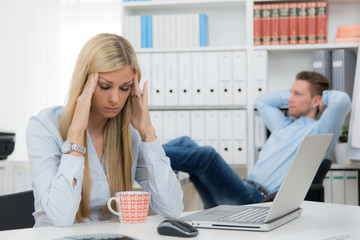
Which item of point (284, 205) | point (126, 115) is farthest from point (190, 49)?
point (284, 205)

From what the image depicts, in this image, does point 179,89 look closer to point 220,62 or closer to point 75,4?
point 220,62

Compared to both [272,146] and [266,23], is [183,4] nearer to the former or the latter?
[266,23]

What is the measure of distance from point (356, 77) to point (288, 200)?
2.11 m

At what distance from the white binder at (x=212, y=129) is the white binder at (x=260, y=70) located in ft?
1.08

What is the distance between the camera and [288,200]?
1.35 m

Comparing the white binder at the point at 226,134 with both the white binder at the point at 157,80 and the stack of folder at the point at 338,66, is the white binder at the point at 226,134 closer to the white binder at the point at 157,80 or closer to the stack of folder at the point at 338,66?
the white binder at the point at 157,80

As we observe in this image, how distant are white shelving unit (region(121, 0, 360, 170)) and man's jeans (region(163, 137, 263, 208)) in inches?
23.1

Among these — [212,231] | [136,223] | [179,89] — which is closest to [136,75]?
[136,223]

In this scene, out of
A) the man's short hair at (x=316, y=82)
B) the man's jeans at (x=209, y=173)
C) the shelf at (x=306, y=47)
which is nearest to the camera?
the man's jeans at (x=209, y=173)

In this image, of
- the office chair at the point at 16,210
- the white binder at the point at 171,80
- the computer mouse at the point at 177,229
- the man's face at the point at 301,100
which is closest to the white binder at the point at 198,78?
the white binder at the point at 171,80

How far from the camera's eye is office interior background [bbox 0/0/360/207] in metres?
3.52

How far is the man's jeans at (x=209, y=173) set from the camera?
270 centimetres

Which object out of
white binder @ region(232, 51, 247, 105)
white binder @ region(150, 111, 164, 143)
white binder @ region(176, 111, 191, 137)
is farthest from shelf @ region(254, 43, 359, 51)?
white binder @ region(150, 111, 164, 143)

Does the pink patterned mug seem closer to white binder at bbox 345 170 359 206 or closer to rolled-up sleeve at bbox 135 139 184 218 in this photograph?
rolled-up sleeve at bbox 135 139 184 218
